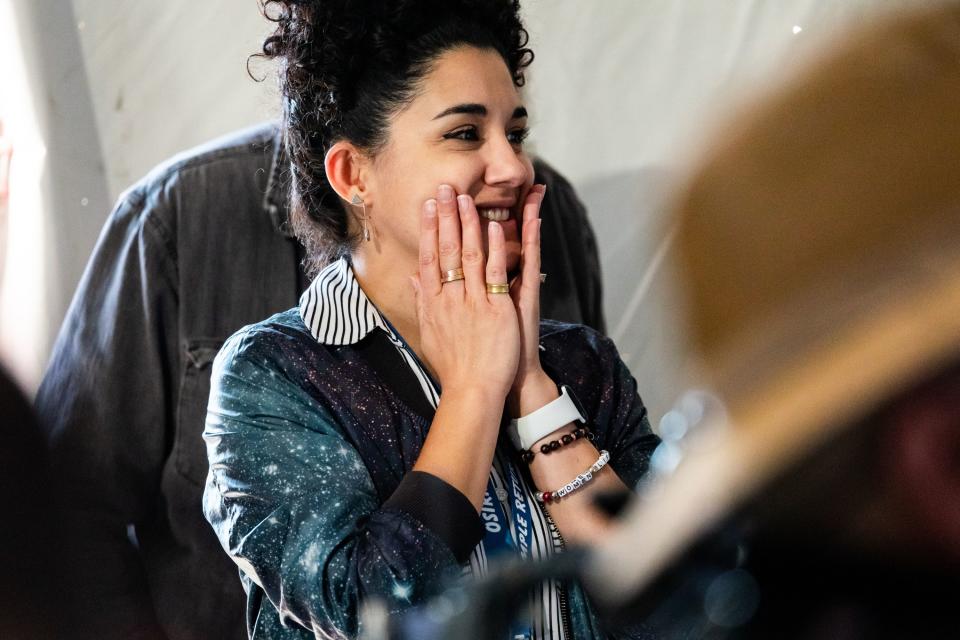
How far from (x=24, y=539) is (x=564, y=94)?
0.95 metres

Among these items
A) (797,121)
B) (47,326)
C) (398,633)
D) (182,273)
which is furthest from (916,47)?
(47,326)

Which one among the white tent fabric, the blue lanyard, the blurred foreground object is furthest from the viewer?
the white tent fabric

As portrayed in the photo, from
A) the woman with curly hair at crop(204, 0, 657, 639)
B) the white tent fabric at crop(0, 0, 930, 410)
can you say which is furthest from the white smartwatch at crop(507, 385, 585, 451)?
the white tent fabric at crop(0, 0, 930, 410)

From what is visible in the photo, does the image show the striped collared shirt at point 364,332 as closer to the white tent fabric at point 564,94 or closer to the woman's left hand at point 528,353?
the woman's left hand at point 528,353

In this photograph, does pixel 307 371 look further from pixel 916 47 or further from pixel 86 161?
pixel 916 47

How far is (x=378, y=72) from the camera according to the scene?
90 cm

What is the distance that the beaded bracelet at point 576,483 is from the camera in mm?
799

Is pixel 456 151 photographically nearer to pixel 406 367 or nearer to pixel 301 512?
pixel 406 367

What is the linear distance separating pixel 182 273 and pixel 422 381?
376 millimetres

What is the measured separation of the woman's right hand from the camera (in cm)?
79

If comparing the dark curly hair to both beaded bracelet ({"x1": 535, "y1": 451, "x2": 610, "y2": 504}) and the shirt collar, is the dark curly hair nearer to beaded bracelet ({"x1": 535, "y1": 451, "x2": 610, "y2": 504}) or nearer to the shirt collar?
the shirt collar

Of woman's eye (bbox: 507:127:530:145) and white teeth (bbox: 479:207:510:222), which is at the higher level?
woman's eye (bbox: 507:127:530:145)

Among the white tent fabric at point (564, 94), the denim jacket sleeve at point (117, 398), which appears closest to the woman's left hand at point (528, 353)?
the white tent fabric at point (564, 94)

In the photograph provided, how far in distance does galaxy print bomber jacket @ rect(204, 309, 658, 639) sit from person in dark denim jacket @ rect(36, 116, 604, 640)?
245mm
